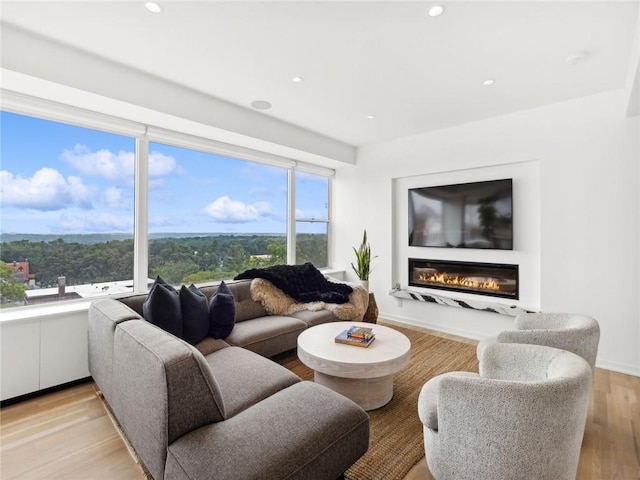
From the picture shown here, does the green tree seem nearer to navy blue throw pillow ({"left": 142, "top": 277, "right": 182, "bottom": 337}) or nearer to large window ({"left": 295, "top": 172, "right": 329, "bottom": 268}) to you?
navy blue throw pillow ({"left": 142, "top": 277, "right": 182, "bottom": 337})

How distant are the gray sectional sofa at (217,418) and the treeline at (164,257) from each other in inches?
59.4

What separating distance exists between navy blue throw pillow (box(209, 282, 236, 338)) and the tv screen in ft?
9.24

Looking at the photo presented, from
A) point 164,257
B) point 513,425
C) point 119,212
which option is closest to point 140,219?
point 119,212

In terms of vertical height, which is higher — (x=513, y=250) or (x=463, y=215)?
(x=463, y=215)

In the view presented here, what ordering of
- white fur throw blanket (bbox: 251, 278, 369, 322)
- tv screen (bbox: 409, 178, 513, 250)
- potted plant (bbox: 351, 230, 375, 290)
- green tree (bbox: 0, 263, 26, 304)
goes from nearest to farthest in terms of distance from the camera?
1. green tree (bbox: 0, 263, 26, 304)
2. white fur throw blanket (bbox: 251, 278, 369, 322)
3. tv screen (bbox: 409, 178, 513, 250)
4. potted plant (bbox: 351, 230, 375, 290)

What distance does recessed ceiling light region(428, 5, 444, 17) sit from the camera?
1.93 m

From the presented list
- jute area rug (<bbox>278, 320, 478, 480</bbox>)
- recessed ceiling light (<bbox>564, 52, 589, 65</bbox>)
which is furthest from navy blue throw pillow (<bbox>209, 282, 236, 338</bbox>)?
recessed ceiling light (<bbox>564, 52, 589, 65</bbox>)

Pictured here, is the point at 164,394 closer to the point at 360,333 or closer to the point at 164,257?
the point at 360,333

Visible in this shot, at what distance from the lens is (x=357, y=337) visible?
8.07 ft

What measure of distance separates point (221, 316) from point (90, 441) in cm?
111

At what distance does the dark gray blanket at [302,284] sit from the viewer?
145 inches

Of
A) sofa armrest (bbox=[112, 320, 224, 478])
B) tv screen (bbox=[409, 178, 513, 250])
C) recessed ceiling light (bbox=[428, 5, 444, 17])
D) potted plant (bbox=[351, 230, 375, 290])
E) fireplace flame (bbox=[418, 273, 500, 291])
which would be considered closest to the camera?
sofa armrest (bbox=[112, 320, 224, 478])

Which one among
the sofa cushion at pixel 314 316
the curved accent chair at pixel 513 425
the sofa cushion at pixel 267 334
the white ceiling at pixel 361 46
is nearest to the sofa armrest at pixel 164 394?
the curved accent chair at pixel 513 425

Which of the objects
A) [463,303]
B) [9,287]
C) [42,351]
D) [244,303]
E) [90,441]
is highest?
[9,287]
